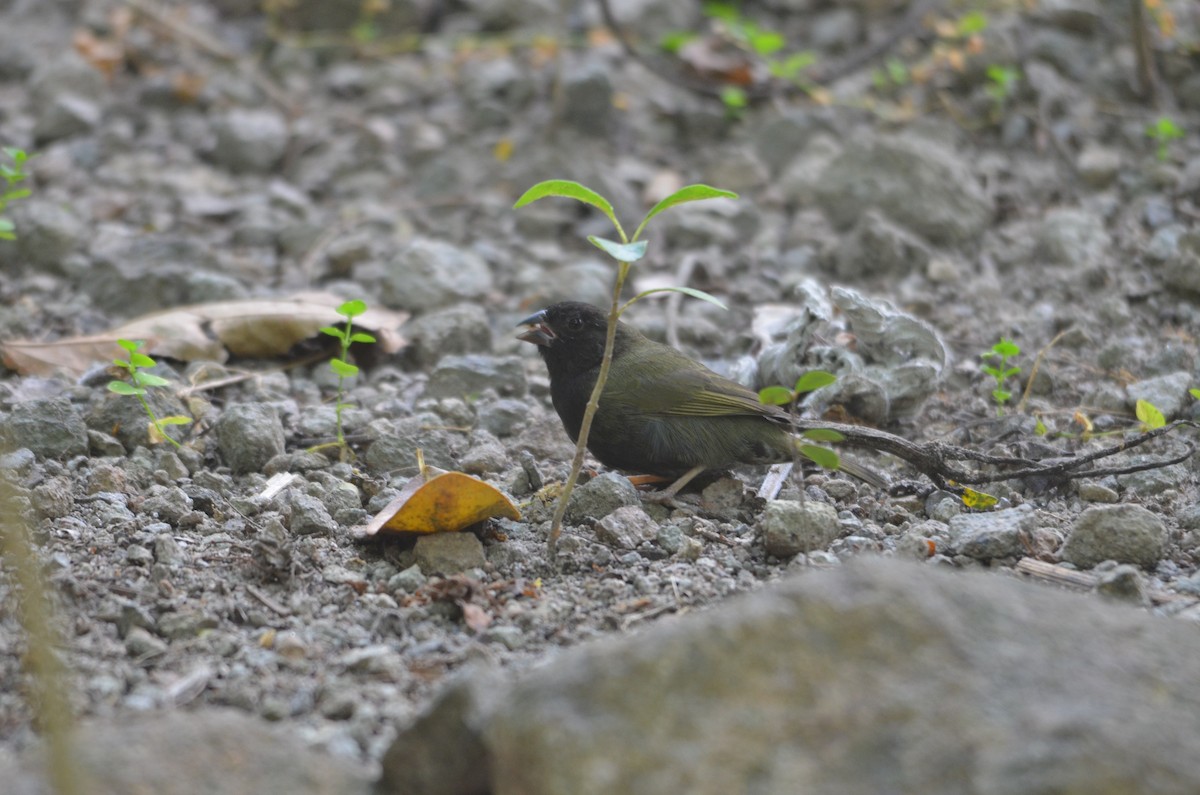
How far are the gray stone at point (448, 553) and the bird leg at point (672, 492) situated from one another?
90 centimetres

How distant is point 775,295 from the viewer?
6211 millimetres

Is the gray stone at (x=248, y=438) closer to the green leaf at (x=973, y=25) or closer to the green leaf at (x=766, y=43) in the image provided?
the green leaf at (x=766, y=43)

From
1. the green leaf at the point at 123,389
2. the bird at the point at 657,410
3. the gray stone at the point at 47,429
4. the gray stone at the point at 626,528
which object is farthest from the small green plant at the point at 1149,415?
the gray stone at the point at 47,429

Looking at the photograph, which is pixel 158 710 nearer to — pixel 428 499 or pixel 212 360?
pixel 428 499

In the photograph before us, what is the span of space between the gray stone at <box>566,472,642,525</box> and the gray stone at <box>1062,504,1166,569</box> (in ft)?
4.30

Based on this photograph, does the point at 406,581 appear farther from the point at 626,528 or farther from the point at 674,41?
the point at 674,41

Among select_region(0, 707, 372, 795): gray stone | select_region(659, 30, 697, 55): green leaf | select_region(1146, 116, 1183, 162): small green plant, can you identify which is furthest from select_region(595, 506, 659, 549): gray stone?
select_region(659, 30, 697, 55): green leaf

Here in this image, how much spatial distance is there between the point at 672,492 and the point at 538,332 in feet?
2.97

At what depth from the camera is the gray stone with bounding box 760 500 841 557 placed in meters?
3.53

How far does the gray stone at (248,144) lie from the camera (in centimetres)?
766

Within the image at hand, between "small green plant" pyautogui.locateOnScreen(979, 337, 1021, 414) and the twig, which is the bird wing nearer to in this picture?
"small green plant" pyautogui.locateOnScreen(979, 337, 1021, 414)

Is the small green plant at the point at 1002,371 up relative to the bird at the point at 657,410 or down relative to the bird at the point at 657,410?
up

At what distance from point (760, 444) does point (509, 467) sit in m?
0.91

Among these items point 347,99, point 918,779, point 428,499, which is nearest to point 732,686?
point 918,779
